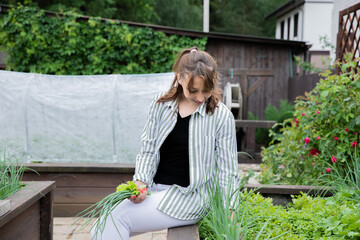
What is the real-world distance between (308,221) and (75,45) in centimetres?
790

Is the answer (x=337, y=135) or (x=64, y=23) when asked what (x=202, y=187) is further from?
(x=64, y=23)

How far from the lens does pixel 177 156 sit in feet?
7.21

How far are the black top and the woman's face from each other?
0.16 m

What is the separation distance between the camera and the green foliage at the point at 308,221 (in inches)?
73.7

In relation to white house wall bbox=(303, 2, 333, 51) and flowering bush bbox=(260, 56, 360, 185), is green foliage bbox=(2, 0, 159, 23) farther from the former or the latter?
flowering bush bbox=(260, 56, 360, 185)

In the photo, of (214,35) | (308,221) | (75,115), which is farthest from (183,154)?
(214,35)

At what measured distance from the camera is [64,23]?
9.11 meters

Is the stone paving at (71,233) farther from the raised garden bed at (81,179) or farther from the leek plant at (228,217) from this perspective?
the leek plant at (228,217)

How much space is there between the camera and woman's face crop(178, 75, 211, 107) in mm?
1994

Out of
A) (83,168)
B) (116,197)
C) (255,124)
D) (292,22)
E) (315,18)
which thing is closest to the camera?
(116,197)

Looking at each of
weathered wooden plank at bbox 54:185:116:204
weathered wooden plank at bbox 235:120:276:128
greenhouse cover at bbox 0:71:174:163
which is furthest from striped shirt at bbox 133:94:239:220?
weathered wooden plank at bbox 235:120:276:128

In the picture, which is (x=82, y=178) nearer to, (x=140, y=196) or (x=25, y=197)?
(x=25, y=197)

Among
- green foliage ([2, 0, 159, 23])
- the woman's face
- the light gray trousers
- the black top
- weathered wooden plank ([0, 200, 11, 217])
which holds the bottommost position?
the light gray trousers

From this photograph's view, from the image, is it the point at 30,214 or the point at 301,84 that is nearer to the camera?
the point at 30,214
